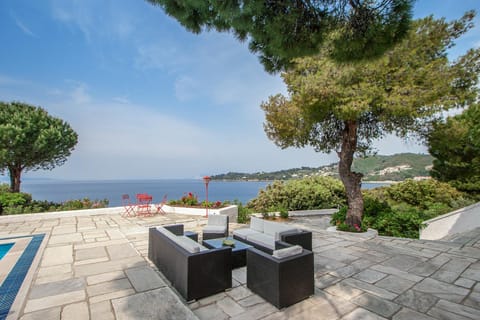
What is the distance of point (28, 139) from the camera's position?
10203 mm

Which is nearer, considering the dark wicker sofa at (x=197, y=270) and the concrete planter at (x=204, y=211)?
the dark wicker sofa at (x=197, y=270)

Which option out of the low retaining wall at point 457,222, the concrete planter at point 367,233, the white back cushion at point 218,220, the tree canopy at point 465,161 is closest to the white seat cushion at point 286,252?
the white back cushion at point 218,220

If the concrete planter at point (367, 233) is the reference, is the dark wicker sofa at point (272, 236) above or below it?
above

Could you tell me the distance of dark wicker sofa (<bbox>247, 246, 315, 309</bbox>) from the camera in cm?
244

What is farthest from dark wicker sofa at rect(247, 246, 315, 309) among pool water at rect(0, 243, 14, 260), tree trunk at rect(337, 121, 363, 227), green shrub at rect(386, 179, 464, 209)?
green shrub at rect(386, 179, 464, 209)

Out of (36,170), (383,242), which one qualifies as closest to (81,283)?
(383,242)

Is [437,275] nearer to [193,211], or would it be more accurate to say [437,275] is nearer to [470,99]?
[470,99]

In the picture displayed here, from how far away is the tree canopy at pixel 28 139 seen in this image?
976 centimetres

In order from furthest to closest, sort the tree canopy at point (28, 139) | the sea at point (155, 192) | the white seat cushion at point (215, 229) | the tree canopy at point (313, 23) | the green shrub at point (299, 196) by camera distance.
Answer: the sea at point (155, 192), the green shrub at point (299, 196), the tree canopy at point (28, 139), the white seat cushion at point (215, 229), the tree canopy at point (313, 23)

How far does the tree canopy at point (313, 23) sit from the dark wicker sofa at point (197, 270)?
276 centimetres

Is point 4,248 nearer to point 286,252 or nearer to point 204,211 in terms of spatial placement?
point 204,211

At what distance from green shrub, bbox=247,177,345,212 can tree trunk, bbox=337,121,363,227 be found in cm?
365

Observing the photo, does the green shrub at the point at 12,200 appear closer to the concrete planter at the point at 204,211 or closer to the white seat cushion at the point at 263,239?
the concrete planter at the point at 204,211

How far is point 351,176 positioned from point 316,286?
412cm
